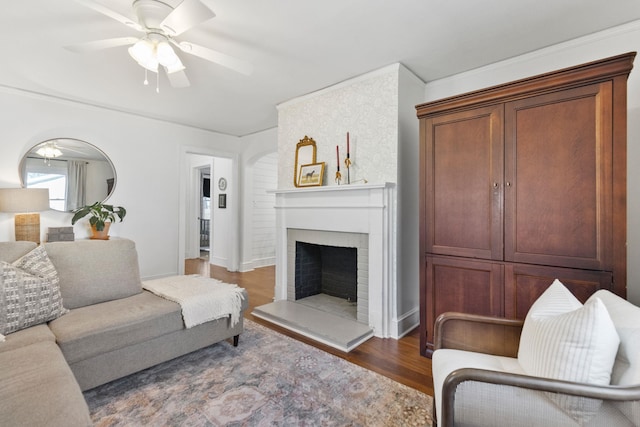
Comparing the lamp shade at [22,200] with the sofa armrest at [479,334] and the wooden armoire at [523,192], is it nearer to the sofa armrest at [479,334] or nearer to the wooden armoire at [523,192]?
the wooden armoire at [523,192]

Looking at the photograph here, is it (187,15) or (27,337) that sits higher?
(187,15)

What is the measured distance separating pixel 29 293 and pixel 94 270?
0.49 meters

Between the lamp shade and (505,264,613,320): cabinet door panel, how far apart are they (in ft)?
15.3

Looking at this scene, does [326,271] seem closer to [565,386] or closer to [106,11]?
[565,386]

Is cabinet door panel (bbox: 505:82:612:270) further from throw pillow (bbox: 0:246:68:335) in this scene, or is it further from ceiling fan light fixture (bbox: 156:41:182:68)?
throw pillow (bbox: 0:246:68:335)

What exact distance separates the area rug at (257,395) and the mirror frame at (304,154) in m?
2.02

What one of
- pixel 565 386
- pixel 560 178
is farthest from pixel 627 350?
pixel 560 178

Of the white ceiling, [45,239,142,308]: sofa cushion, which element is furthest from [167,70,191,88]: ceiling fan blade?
[45,239,142,308]: sofa cushion

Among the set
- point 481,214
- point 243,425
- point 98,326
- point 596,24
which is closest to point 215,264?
point 98,326

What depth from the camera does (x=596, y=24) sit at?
2240 millimetres

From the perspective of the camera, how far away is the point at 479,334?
1573mm

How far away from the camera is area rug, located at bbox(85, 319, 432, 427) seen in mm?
1678

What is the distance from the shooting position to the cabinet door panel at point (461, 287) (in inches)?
83.1

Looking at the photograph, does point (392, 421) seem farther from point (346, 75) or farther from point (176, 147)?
point (176, 147)
